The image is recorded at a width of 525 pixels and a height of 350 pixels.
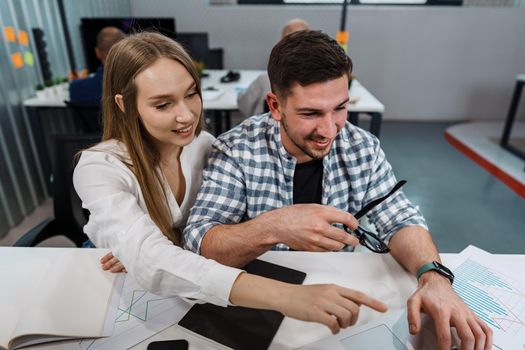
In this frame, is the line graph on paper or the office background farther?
the office background

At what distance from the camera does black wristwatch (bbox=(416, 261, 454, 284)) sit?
90 cm

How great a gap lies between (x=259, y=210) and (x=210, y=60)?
3036 millimetres

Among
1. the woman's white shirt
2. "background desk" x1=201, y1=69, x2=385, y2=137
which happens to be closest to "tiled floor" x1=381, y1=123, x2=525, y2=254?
"background desk" x1=201, y1=69, x2=385, y2=137

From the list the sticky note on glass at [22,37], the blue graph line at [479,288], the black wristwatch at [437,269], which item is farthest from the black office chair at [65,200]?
the sticky note on glass at [22,37]

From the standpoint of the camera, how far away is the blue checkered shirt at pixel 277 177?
115 centimetres

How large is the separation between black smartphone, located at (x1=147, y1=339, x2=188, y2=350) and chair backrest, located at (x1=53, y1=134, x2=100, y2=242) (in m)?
0.79

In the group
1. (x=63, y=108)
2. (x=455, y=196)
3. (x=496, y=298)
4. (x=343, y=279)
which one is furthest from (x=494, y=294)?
(x=63, y=108)

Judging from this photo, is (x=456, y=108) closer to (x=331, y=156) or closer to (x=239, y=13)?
(x=239, y=13)

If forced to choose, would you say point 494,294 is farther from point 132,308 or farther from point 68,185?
point 68,185

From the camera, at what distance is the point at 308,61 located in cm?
99

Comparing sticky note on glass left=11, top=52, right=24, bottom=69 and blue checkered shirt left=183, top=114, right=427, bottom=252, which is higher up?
sticky note on glass left=11, top=52, right=24, bottom=69

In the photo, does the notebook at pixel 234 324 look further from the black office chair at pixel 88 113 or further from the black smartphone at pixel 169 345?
the black office chair at pixel 88 113

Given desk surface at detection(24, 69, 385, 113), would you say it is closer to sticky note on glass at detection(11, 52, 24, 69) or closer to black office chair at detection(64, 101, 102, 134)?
sticky note on glass at detection(11, 52, 24, 69)

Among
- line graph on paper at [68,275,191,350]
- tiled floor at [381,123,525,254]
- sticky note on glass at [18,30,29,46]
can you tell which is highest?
sticky note on glass at [18,30,29,46]
